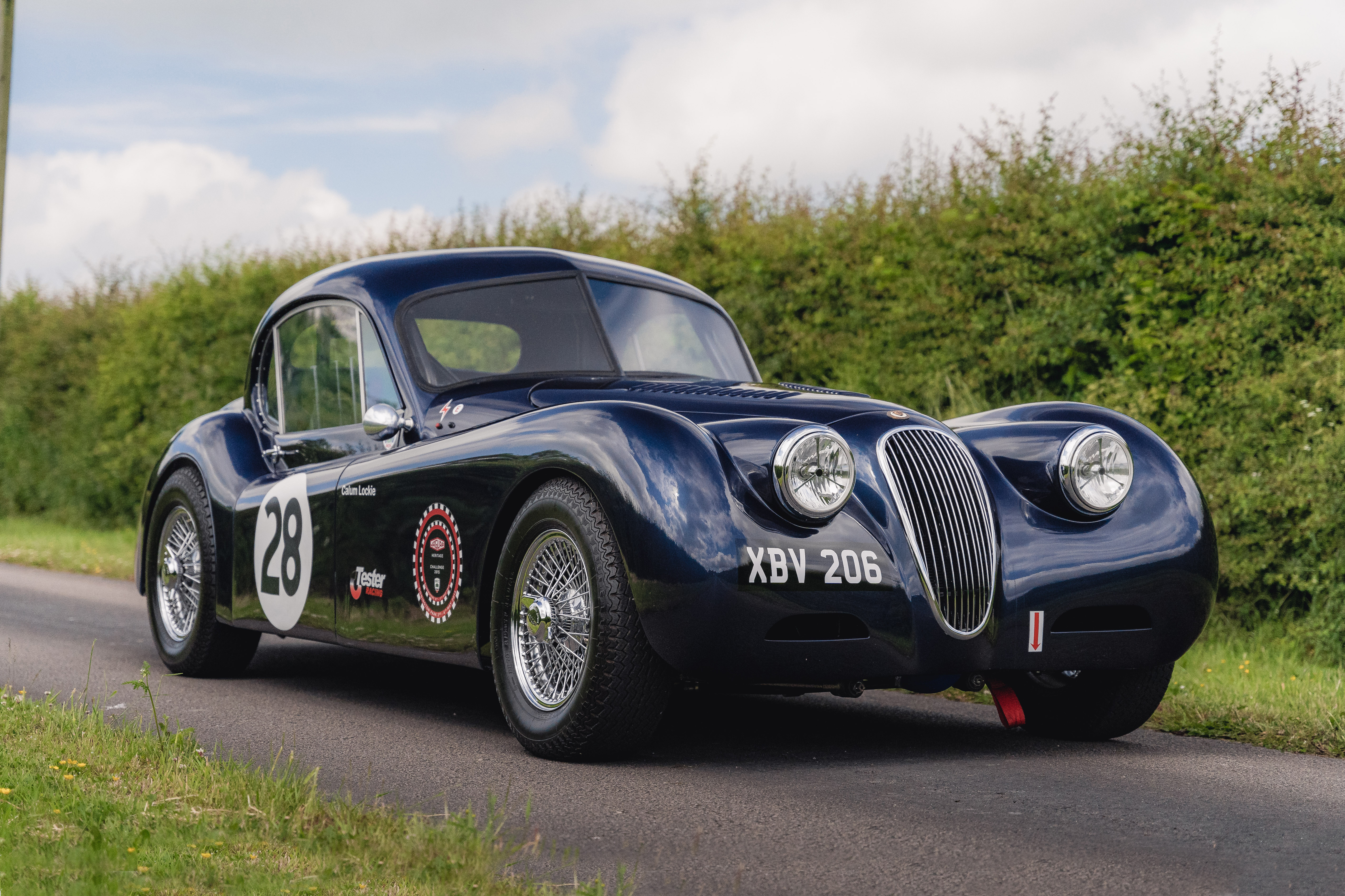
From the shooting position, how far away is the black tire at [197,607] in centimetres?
668

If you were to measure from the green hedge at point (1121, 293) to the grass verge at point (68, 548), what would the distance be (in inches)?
214

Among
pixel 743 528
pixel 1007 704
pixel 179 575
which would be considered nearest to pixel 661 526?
pixel 743 528

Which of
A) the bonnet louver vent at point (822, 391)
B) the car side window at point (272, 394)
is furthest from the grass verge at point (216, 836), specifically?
the car side window at point (272, 394)

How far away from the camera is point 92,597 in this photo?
34.2ft

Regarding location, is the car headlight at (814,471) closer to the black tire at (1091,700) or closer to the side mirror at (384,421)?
the black tire at (1091,700)

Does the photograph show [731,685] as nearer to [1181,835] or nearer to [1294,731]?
[1181,835]

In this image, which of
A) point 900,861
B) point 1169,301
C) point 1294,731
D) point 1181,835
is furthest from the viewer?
point 1169,301

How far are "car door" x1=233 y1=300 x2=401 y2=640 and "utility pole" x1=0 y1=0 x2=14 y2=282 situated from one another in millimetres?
6806

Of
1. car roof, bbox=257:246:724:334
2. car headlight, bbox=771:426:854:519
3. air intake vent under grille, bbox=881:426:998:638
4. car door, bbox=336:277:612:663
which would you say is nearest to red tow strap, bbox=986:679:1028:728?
air intake vent under grille, bbox=881:426:998:638

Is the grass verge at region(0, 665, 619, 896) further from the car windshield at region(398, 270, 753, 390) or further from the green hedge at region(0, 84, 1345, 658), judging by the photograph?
the green hedge at region(0, 84, 1345, 658)

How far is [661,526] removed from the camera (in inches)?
167

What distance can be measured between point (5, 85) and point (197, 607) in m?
7.90

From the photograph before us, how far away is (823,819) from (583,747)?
3.04ft

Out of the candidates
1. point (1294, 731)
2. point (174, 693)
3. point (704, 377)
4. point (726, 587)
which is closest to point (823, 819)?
point (726, 587)
